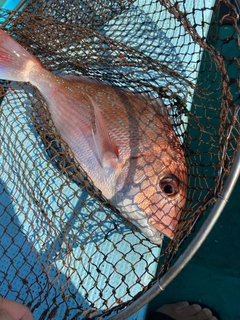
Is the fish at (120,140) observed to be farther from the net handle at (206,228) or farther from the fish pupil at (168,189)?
the net handle at (206,228)

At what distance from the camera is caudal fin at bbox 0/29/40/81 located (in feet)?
5.67

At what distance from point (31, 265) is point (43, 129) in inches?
29.5

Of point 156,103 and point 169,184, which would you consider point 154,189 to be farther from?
point 156,103

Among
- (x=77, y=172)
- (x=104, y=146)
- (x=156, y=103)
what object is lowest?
(x=77, y=172)

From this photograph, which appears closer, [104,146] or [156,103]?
[104,146]

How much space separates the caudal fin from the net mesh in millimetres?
111

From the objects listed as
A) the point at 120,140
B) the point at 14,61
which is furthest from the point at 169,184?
the point at 14,61

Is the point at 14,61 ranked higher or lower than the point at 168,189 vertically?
higher

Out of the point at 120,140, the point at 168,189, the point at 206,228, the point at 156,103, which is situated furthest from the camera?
the point at 156,103

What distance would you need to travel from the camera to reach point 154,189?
1.48 m

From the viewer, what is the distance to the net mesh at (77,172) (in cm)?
151

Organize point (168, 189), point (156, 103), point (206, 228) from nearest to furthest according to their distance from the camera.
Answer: point (206, 228) < point (168, 189) < point (156, 103)

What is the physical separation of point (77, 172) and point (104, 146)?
0.21m

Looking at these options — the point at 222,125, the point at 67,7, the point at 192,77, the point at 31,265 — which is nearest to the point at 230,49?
the point at 192,77
